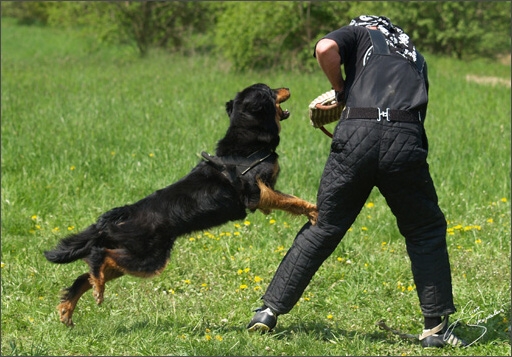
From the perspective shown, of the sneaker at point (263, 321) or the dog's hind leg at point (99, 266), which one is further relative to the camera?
the sneaker at point (263, 321)

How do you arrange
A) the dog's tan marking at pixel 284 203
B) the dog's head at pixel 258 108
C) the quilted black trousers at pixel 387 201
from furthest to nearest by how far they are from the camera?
the dog's head at pixel 258 108
the dog's tan marking at pixel 284 203
the quilted black trousers at pixel 387 201

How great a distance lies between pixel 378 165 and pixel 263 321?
1.24 m

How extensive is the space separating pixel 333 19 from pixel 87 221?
47.6 ft

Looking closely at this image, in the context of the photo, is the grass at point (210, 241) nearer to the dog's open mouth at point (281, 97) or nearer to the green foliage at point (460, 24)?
the dog's open mouth at point (281, 97)

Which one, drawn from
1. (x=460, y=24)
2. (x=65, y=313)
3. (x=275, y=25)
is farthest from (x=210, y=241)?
(x=460, y=24)

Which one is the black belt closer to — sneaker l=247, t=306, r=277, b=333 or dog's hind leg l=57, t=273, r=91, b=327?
sneaker l=247, t=306, r=277, b=333

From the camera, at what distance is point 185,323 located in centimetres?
466

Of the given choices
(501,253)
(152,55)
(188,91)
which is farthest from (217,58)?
(501,253)

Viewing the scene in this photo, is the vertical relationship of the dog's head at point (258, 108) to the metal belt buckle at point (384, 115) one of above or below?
below

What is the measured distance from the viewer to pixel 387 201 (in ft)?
14.2

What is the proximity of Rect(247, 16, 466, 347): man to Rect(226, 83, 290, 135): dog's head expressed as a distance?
596mm

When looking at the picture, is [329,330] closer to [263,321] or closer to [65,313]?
[263,321]

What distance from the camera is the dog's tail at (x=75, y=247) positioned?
444cm

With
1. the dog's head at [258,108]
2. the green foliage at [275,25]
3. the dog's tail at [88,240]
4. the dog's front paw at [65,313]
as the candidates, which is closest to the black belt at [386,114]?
the dog's head at [258,108]
